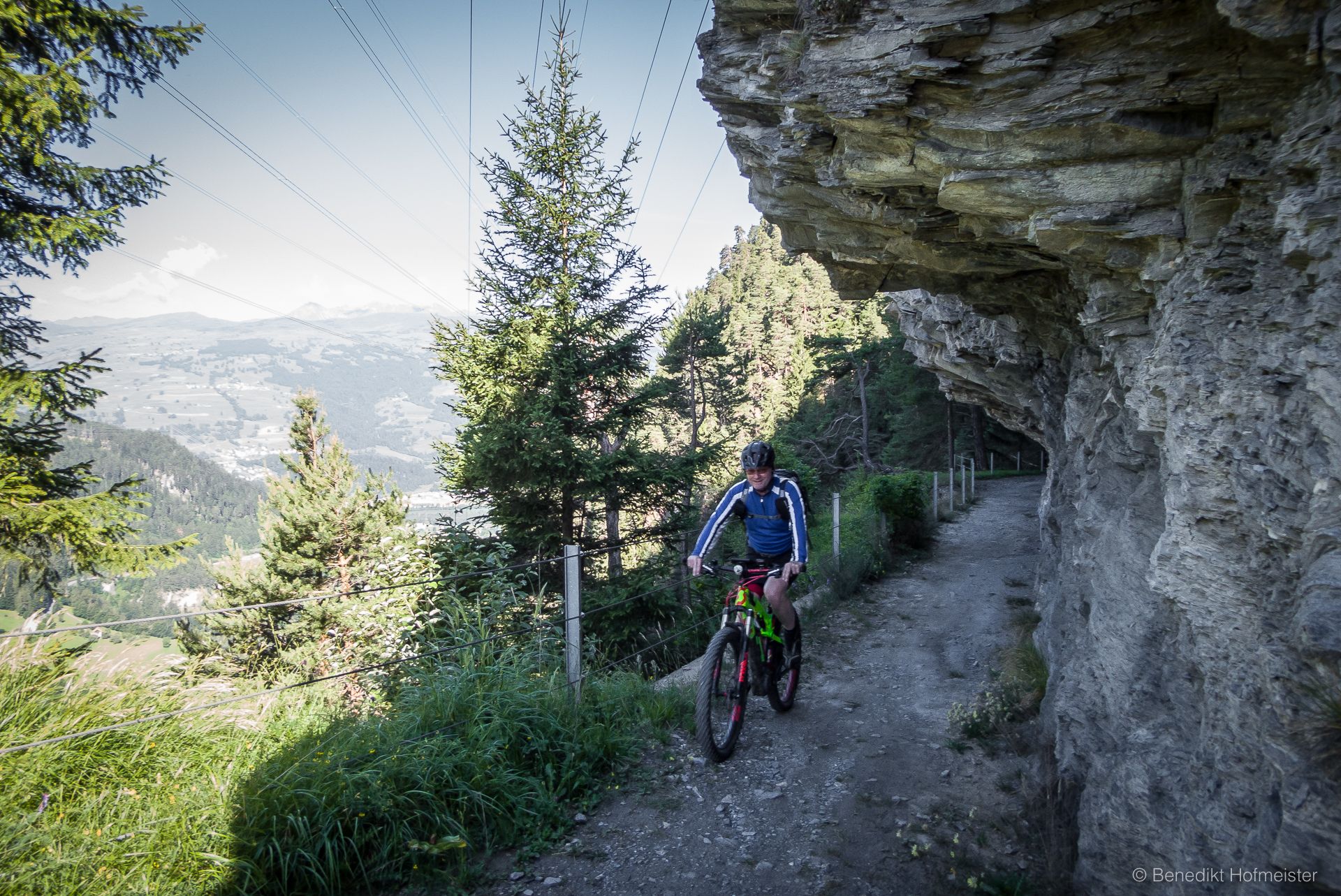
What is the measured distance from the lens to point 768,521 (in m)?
4.77

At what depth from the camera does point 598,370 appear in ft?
41.7

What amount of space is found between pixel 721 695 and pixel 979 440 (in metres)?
31.0

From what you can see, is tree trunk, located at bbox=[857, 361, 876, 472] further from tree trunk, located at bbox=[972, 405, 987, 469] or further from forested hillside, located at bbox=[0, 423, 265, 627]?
forested hillside, located at bbox=[0, 423, 265, 627]

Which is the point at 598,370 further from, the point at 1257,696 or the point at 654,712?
the point at 1257,696

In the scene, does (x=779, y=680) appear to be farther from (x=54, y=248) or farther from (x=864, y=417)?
(x=864, y=417)

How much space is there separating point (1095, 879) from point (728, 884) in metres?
1.78

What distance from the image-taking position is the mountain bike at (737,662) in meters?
4.34

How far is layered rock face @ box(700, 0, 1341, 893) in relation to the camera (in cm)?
214

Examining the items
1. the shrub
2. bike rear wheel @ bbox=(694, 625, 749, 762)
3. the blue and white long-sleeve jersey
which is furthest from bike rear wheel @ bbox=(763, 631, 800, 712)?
the shrub

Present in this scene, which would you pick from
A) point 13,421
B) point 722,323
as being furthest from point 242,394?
point 13,421

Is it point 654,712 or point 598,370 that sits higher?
point 598,370

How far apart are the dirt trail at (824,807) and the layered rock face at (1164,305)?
70 centimetres

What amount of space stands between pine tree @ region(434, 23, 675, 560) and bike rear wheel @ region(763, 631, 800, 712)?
21.8 ft

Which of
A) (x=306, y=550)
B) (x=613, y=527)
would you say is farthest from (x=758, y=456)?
(x=306, y=550)
